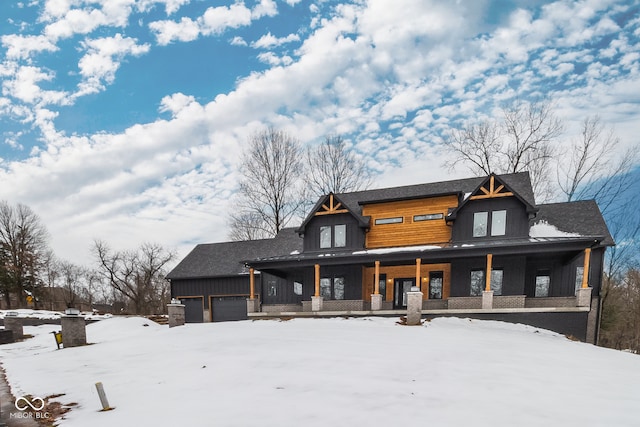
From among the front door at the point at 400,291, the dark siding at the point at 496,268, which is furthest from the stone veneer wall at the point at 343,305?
the dark siding at the point at 496,268

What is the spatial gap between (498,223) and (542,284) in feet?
12.0

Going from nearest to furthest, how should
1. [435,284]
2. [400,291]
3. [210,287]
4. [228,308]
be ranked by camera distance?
[435,284]
[400,291]
[228,308]
[210,287]

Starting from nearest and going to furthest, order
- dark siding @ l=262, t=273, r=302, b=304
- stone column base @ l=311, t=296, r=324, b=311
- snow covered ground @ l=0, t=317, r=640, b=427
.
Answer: snow covered ground @ l=0, t=317, r=640, b=427 → stone column base @ l=311, t=296, r=324, b=311 → dark siding @ l=262, t=273, r=302, b=304

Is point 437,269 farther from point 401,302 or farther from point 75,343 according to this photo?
point 75,343

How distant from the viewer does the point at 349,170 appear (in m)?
29.4

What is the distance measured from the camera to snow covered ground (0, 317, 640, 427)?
3.86m

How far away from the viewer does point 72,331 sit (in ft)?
37.0

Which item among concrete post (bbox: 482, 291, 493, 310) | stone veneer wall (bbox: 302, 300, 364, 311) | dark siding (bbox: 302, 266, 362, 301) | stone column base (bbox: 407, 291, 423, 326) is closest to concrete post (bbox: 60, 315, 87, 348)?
stone veneer wall (bbox: 302, 300, 364, 311)

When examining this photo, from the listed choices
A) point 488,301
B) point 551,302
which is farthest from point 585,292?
point 488,301

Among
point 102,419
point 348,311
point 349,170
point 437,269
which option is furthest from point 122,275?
point 102,419

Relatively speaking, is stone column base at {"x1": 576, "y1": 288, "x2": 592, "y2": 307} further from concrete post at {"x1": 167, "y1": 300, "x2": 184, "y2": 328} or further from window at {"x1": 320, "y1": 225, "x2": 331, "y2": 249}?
concrete post at {"x1": 167, "y1": 300, "x2": 184, "y2": 328}
